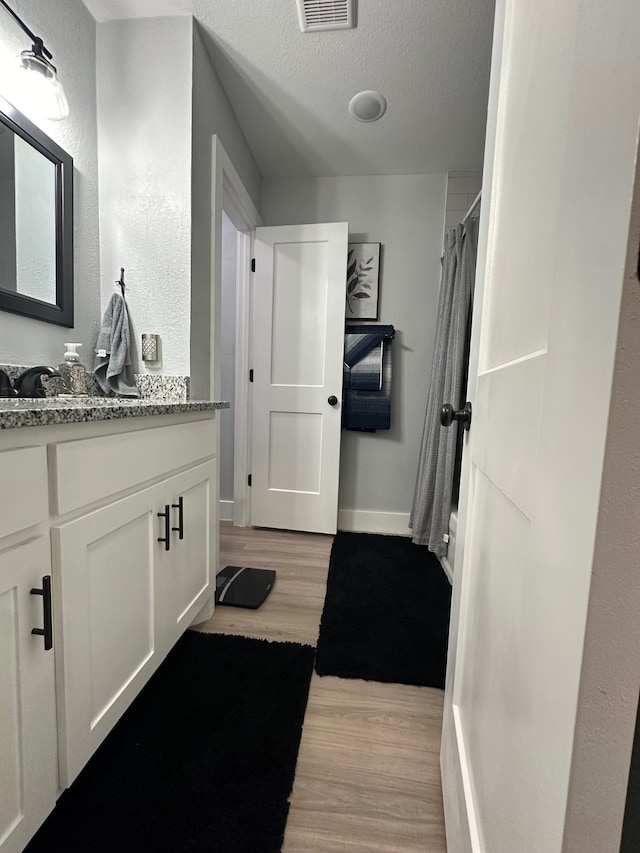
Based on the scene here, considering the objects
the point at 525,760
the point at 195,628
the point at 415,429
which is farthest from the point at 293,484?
the point at 525,760

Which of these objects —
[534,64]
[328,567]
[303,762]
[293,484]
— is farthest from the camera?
[293,484]

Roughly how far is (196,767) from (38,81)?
6.41ft

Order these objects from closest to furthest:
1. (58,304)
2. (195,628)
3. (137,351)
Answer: (58,304)
(195,628)
(137,351)

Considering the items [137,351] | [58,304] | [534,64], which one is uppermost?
[534,64]

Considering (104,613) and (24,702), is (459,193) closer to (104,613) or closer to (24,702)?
(104,613)

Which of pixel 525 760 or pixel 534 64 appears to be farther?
pixel 534 64

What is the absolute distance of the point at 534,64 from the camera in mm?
519

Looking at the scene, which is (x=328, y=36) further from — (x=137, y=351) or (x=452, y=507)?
(x=452, y=507)

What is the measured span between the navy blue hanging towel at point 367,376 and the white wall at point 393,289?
0.12m

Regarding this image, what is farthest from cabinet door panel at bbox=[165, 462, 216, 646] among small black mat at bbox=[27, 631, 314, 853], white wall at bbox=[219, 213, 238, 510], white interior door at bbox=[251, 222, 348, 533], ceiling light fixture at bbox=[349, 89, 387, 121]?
ceiling light fixture at bbox=[349, 89, 387, 121]

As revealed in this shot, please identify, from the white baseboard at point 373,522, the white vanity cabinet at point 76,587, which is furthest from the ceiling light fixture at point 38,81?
the white baseboard at point 373,522

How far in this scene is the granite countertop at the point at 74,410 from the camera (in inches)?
22.9

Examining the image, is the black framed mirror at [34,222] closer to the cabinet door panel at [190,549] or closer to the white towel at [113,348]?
the white towel at [113,348]

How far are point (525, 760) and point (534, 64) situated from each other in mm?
858
